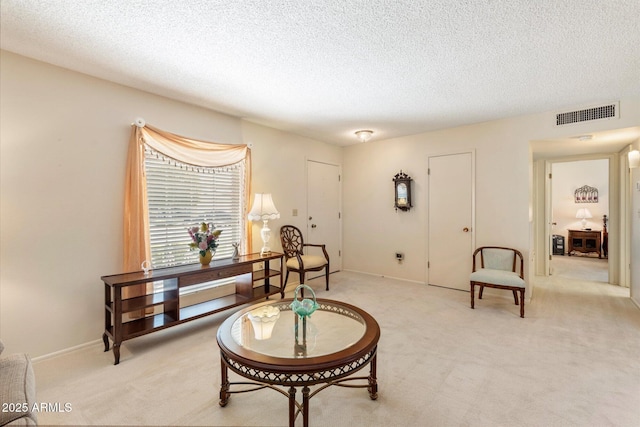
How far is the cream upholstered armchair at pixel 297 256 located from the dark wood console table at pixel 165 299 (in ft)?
2.18

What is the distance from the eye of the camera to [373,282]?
4.72m

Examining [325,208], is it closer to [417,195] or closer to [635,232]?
[417,195]

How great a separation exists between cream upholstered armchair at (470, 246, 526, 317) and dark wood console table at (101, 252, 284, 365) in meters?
2.65

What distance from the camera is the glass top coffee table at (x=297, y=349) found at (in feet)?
4.80

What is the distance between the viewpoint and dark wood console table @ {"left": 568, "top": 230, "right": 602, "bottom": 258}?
6.85 metres

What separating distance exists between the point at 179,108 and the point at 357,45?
2.16m

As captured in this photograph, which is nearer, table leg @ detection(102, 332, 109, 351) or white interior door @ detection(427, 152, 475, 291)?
table leg @ detection(102, 332, 109, 351)

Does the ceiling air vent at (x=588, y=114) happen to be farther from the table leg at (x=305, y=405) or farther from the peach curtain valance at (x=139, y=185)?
the peach curtain valance at (x=139, y=185)

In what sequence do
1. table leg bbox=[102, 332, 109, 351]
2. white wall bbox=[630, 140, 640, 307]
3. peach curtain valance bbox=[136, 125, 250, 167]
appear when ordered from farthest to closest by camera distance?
white wall bbox=[630, 140, 640, 307] < peach curtain valance bbox=[136, 125, 250, 167] < table leg bbox=[102, 332, 109, 351]

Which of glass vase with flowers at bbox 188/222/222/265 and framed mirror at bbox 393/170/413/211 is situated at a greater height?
framed mirror at bbox 393/170/413/211

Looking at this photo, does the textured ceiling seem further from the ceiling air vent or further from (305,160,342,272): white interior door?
(305,160,342,272): white interior door

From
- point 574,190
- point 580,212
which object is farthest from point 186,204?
point 574,190

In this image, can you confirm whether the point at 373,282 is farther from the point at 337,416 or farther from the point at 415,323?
the point at 337,416

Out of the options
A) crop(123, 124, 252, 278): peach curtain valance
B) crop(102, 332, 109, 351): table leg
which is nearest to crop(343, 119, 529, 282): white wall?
crop(123, 124, 252, 278): peach curtain valance
